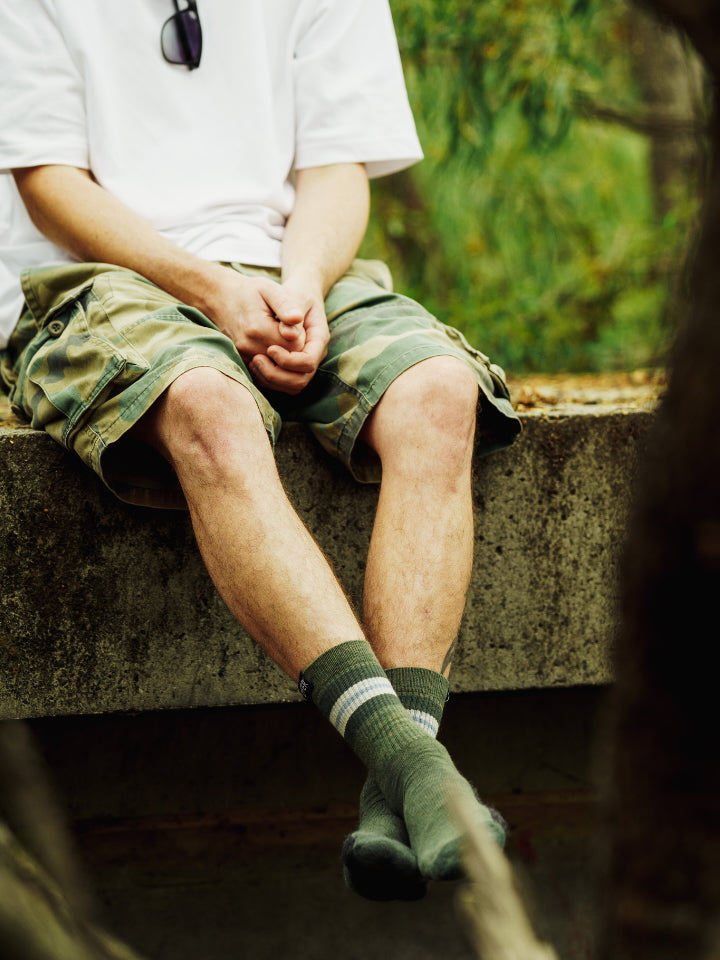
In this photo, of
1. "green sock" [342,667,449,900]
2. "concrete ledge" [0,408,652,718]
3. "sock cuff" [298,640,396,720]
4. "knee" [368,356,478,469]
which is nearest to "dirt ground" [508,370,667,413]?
"concrete ledge" [0,408,652,718]

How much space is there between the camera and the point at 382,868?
1.17 meters

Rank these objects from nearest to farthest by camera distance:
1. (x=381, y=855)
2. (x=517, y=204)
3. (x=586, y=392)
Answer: (x=381, y=855)
(x=586, y=392)
(x=517, y=204)

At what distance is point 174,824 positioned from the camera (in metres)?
2.25

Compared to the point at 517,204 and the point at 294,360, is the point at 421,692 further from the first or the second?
the point at 517,204

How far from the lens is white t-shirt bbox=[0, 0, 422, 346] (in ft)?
6.30

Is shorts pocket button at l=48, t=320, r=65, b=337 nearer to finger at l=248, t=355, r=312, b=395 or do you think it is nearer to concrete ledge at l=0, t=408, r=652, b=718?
concrete ledge at l=0, t=408, r=652, b=718

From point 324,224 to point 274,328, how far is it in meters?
0.39

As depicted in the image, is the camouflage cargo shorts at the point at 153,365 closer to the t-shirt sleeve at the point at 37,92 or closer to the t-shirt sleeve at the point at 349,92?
the t-shirt sleeve at the point at 37,92

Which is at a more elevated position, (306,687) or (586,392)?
(306,687)

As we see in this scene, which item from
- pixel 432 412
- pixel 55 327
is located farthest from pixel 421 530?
pixel 55 327

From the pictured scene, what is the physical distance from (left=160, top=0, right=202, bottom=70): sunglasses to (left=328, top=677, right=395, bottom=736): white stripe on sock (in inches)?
52.4

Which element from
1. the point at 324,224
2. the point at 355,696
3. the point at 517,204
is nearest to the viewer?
the point at 355,696

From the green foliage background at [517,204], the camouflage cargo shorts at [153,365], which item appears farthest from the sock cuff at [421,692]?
the green foliage background at [517,204]

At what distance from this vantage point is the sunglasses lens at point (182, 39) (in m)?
2.01
